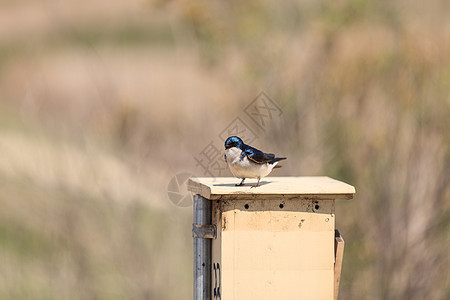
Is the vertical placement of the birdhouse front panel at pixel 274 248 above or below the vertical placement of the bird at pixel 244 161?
below

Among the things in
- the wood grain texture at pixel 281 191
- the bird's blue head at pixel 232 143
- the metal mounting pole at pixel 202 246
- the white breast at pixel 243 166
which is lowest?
the metal mounting pole at pixel 202 246

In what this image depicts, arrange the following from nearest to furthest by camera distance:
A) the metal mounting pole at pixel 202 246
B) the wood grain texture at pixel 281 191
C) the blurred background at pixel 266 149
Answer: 1. the wood grain texture at pixel 281 191
2. the metal mounting pole at pixel 202 246
3. the blurred background at pixel 266 149

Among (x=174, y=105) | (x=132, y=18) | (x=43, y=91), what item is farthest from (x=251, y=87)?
(x=132, y=18)

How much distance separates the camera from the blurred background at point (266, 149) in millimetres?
7270

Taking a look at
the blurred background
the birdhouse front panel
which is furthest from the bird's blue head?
the blurred background

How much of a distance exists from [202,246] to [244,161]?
43cm

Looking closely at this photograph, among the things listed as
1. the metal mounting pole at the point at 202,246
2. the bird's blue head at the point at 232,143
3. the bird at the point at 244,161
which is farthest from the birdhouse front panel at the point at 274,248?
the bird's blue head at the point at 232,143

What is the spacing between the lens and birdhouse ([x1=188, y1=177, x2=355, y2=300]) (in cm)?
310

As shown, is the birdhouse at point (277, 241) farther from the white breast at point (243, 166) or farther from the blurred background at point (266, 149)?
the blurred background at point (266, 149)

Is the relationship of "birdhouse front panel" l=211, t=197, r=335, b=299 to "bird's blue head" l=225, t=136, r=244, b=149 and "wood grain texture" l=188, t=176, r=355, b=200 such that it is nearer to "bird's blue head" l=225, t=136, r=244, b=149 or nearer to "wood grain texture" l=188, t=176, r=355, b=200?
"wood grain texture" l=188, t=176, r=355, b=200

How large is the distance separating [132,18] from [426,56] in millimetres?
9713

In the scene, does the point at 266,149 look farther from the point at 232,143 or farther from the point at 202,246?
the point at 202,246

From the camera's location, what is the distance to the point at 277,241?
3115 mm

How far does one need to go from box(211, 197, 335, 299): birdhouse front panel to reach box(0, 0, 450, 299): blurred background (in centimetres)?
390
